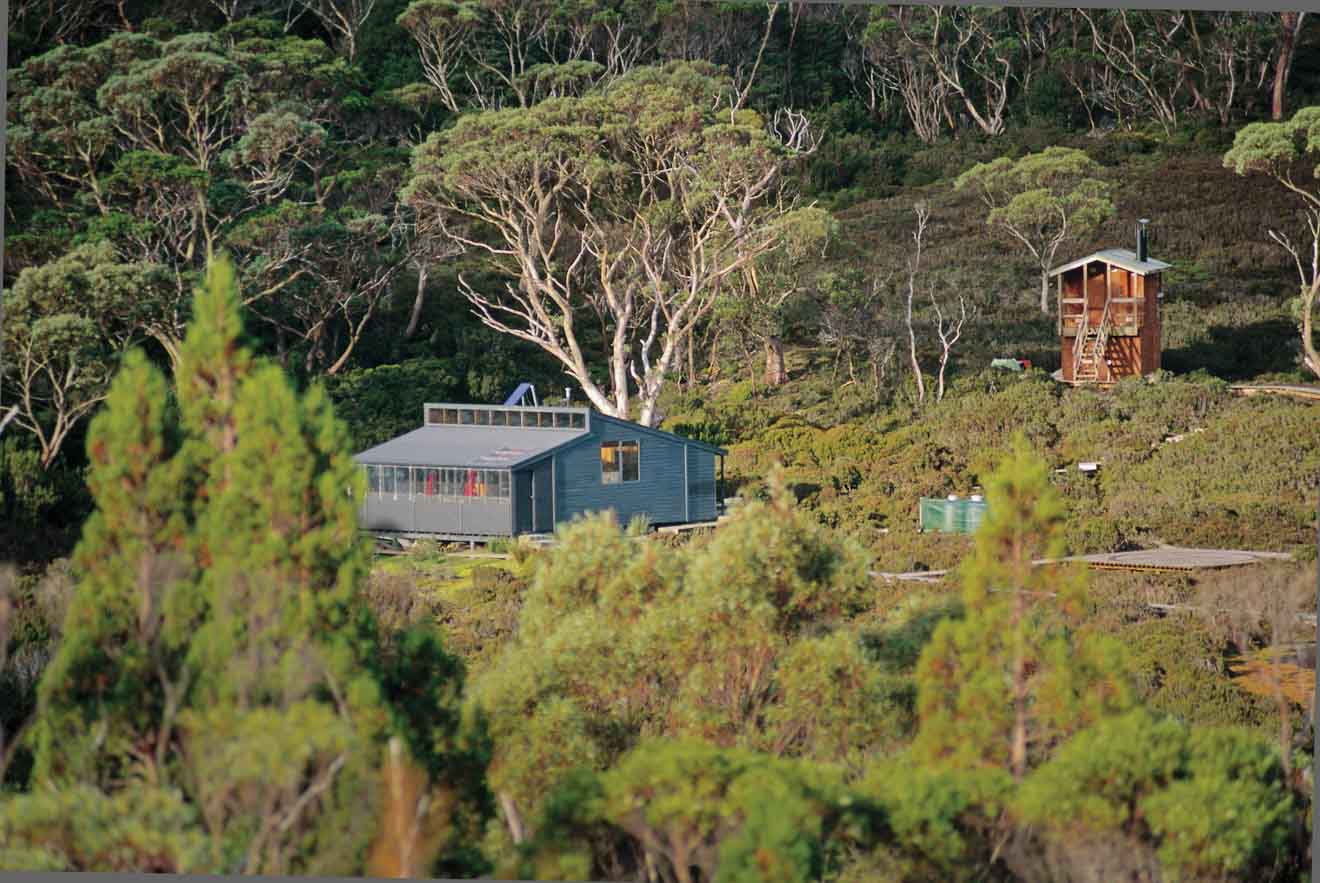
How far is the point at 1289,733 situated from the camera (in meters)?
14.3

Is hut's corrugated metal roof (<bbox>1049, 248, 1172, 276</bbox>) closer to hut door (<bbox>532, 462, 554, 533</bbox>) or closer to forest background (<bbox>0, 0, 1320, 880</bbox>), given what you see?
forest background (<bbox>0, 0, 1320, 880</bbox>)

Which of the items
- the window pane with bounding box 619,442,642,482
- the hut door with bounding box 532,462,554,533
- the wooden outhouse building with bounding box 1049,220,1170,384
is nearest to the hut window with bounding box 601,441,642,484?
the window pane with bounding box 619,442,642,482

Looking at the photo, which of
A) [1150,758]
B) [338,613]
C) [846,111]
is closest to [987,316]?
[846,111]

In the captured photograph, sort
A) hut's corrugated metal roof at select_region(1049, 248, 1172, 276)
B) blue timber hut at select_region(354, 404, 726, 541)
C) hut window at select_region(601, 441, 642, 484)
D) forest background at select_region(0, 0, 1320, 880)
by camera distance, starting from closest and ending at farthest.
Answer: forest background at select_region(0, 0, 1320, 880)
blue timber hut at select_region(354, 404, 726, 541)
hut window at select_region(601, 441, 642, 484)
hut's corrugated metal roof at select_region(1049, 248, 1172, 276)

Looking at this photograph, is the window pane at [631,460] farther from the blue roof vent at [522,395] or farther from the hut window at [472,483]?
the blue roof vent at [522,395]

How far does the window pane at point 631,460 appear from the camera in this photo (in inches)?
669

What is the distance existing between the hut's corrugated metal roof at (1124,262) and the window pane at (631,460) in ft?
18.3

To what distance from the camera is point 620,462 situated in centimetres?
1700

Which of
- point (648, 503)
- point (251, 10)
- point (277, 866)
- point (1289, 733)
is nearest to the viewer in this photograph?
point (277, 866)

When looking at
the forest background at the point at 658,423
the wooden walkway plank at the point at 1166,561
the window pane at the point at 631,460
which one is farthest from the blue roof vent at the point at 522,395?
the wooden walkway plank at the point at 1166,561

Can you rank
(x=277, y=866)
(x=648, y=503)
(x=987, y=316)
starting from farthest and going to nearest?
(x=987, y=316), (x=648, y=503), (x=277, y=866)

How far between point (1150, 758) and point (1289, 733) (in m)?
2.73

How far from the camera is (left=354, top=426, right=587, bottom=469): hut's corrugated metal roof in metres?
16.6

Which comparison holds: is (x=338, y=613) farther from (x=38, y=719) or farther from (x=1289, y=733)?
(x=1289, y=733)
